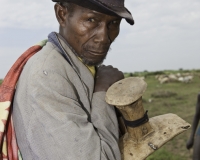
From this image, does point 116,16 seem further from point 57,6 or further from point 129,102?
point 129,102

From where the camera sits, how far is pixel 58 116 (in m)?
1.50

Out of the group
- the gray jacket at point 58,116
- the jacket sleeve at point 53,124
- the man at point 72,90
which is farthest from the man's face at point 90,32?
the jacket sleeve at point 53,124

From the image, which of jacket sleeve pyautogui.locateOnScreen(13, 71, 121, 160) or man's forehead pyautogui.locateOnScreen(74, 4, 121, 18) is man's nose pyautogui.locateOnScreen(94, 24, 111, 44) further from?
jacket sleeve pyautogui.locateOnScreen(13, 71, 121, 160)

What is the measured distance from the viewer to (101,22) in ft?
6.08

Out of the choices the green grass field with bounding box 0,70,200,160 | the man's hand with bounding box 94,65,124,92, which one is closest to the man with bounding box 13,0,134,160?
the man's hand with bounding box 94,65,124,92

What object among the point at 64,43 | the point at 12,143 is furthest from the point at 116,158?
the point at 64,43

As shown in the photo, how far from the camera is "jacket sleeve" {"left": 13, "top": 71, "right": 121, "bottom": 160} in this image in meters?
1.50

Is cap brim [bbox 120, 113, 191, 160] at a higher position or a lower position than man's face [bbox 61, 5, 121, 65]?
lower

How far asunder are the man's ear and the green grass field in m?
5.26

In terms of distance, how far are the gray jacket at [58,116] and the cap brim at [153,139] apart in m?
0.15

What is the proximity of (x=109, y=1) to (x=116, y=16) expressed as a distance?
9 cm

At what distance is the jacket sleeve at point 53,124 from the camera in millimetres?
1500

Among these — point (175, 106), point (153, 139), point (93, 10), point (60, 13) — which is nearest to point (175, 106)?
point (175, 106)

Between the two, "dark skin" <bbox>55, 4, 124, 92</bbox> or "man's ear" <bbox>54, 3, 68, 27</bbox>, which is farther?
"man's ear" <bbox>54, 3, 68, 27</bbox>
